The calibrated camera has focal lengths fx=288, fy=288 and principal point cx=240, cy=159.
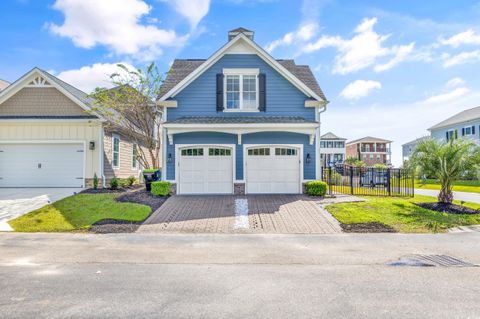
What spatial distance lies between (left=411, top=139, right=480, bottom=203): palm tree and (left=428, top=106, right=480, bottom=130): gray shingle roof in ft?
89.2

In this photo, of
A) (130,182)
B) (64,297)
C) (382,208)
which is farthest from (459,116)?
(64,297)

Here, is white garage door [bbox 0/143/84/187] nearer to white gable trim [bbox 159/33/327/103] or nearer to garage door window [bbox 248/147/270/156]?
white gable trim [bbox 159/33/327/103]

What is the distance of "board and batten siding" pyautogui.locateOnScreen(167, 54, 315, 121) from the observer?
48.5 ft

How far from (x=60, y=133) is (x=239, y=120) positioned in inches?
388

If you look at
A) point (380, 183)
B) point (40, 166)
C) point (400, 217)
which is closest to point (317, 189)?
point (400, 217)

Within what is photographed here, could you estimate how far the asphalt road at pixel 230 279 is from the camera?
3781 millimetres

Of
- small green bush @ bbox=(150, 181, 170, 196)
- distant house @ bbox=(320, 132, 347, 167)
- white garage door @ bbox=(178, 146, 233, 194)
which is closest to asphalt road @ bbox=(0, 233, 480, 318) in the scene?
small green bush @ bbox=(150, 181, 170, 196)

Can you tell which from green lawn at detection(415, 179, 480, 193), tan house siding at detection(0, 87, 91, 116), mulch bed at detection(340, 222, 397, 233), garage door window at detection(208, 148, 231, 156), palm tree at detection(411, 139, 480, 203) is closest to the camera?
mulch bed at detection(340, 222, 397, 233)

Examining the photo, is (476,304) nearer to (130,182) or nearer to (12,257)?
(12,257)

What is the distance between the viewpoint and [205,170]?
1430 centimetres

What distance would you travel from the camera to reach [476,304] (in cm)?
397

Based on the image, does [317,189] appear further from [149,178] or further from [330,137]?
[330,137]

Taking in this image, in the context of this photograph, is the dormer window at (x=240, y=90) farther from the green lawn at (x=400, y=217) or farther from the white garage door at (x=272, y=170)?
the green lawn at (x=400, y=217)

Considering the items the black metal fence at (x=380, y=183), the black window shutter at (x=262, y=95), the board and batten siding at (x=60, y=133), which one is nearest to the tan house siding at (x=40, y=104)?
the board and batten siding at (x=60, y=133)
